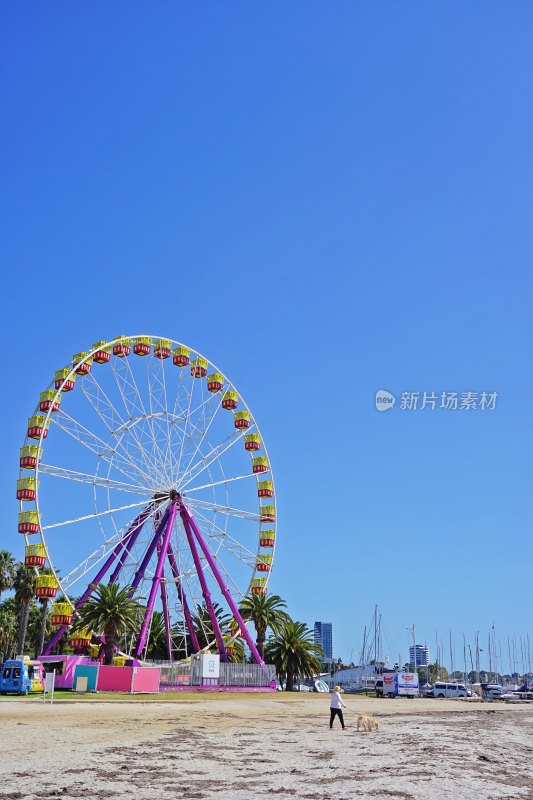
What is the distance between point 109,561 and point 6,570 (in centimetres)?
1605

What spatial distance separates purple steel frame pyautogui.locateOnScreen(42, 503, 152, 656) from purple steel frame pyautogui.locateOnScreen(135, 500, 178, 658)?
1973 millimetres

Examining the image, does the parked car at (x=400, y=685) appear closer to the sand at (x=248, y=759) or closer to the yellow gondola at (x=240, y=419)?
the yellow gondola at (x=240, y=419)

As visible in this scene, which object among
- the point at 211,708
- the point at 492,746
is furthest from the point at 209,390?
the point at 492,746

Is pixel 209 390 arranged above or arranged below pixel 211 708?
above

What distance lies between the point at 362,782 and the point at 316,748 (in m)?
7.67

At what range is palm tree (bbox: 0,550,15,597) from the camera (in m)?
77.9

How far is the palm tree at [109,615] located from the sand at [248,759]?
81.5 ft

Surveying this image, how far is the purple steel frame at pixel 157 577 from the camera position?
67.1 meters

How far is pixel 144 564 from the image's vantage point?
69.9m

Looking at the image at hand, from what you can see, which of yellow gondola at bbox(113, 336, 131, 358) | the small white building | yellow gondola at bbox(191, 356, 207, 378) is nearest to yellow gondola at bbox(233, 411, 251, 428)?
yellow gondola at bbox(191, 356, 207, 378)

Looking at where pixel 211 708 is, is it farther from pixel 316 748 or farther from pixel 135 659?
pixel 316 748

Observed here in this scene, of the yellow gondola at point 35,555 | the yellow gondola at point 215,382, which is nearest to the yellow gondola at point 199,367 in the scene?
the yellow gondola at point 215,382

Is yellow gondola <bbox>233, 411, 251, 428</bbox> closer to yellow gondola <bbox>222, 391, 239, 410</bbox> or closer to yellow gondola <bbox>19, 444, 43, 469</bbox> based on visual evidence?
yellow gondola <bbox>222, 391, 239, 410</bbox>

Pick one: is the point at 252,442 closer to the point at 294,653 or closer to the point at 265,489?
the point at 265,489
